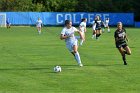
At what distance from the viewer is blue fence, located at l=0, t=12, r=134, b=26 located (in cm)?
8669

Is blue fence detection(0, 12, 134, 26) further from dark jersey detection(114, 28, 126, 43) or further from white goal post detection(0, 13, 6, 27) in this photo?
dark jersey detection(114, 28, 126, 43)

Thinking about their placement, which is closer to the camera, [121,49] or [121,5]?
[121,49]

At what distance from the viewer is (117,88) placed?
1513 cm

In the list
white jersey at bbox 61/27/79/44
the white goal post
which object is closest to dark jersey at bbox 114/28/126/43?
white jersey at bbox 61/27/79/44

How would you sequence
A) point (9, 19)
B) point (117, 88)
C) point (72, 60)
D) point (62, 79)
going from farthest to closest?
point (9, 19) → point (72, 60) → point (62, 79) → point (117, 88)

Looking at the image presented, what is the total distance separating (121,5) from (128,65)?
7454cm

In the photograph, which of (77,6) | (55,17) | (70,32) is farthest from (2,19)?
(70,32)

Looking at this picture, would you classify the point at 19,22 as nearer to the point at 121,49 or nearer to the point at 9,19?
the point at 9,19

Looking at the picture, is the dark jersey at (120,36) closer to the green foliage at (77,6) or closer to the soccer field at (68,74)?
the soccer field at (68,74)

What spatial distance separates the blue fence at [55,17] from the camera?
86.7 m

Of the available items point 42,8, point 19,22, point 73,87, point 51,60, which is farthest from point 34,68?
point 42,8

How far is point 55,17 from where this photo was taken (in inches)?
3511

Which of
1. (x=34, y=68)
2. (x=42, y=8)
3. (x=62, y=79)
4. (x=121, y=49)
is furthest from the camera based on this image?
(x=42, y=8)

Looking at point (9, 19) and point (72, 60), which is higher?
point (72, 60)
